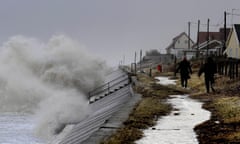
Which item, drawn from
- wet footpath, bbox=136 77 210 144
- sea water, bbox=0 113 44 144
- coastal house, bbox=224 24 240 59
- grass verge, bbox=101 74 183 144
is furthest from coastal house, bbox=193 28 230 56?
wet footpath, bbox=136 77 210 144

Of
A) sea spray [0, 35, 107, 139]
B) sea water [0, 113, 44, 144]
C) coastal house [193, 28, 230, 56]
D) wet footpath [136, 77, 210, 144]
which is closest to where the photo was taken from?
wet footpath [136, 77, 210, 144]

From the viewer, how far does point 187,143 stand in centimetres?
1073

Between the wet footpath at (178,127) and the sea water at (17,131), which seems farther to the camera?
the sea water at (17,131)

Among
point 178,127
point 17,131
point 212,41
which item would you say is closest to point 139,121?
point 178,127

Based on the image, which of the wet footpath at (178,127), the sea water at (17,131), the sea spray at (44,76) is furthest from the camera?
the sea spray at (44,76)

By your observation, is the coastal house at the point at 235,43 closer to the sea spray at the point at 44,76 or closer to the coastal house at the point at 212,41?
the sea spray at the point at 44,76

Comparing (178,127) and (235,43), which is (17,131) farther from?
(235,43)

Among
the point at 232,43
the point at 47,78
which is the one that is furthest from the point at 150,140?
the point at 232,43

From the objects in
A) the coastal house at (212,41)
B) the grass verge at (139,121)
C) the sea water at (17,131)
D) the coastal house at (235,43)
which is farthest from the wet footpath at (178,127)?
the coastal house at (212,41)

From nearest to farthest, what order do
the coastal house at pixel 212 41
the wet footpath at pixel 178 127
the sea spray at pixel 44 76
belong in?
the wet footpath at pixel 178 127 < the sea spray at pixel 44 76 < the coastal house at pixel 212 41

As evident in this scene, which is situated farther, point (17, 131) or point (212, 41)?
point (212, 41)

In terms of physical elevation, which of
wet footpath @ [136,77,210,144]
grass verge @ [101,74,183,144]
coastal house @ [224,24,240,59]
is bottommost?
wet footpath @ [136,77,210,144]

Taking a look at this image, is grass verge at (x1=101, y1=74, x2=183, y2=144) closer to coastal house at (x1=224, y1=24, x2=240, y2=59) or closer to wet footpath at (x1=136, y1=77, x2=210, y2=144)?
wet footpath at (x1=136, y1=77, x2=210, y2=144)

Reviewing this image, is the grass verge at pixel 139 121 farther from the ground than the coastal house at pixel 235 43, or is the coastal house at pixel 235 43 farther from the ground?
the coastal house at pixel 235 43
